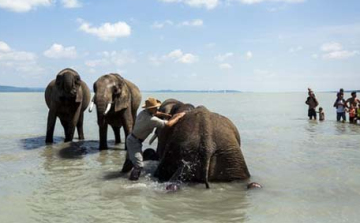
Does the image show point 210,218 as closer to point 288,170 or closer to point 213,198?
point 213,198

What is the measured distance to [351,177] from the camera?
980 centimetres

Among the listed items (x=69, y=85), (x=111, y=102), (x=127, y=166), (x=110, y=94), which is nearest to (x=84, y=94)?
(x=69, y=85)

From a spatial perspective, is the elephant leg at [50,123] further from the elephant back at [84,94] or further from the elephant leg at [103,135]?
the elephant leg at [103,135]

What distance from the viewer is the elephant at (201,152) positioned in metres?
8.57

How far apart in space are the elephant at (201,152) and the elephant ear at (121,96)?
399 centimetres

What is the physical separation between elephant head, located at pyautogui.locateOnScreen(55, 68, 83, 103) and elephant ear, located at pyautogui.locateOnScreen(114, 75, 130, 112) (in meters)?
1.79

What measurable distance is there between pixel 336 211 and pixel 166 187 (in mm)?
2936

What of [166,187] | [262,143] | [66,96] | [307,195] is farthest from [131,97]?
[307,195]

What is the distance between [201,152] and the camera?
8.54 m

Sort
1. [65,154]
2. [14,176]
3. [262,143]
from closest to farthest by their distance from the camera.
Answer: [14,176] < [65,154] < [262,143]

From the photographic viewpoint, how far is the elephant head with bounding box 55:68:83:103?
13883 mm

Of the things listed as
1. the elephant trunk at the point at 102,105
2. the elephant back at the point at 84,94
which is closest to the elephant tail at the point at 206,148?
the elephant trunk at the point at 102,105

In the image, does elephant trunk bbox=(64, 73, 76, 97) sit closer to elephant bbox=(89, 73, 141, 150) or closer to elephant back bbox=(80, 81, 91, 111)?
elephant bbox=(89, 73, 141, 150)

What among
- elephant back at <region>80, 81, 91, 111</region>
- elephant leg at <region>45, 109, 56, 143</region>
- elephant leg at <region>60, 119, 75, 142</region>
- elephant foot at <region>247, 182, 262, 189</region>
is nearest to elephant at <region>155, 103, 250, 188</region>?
elephant foot at <region>247, 182, 262, 189</region>
